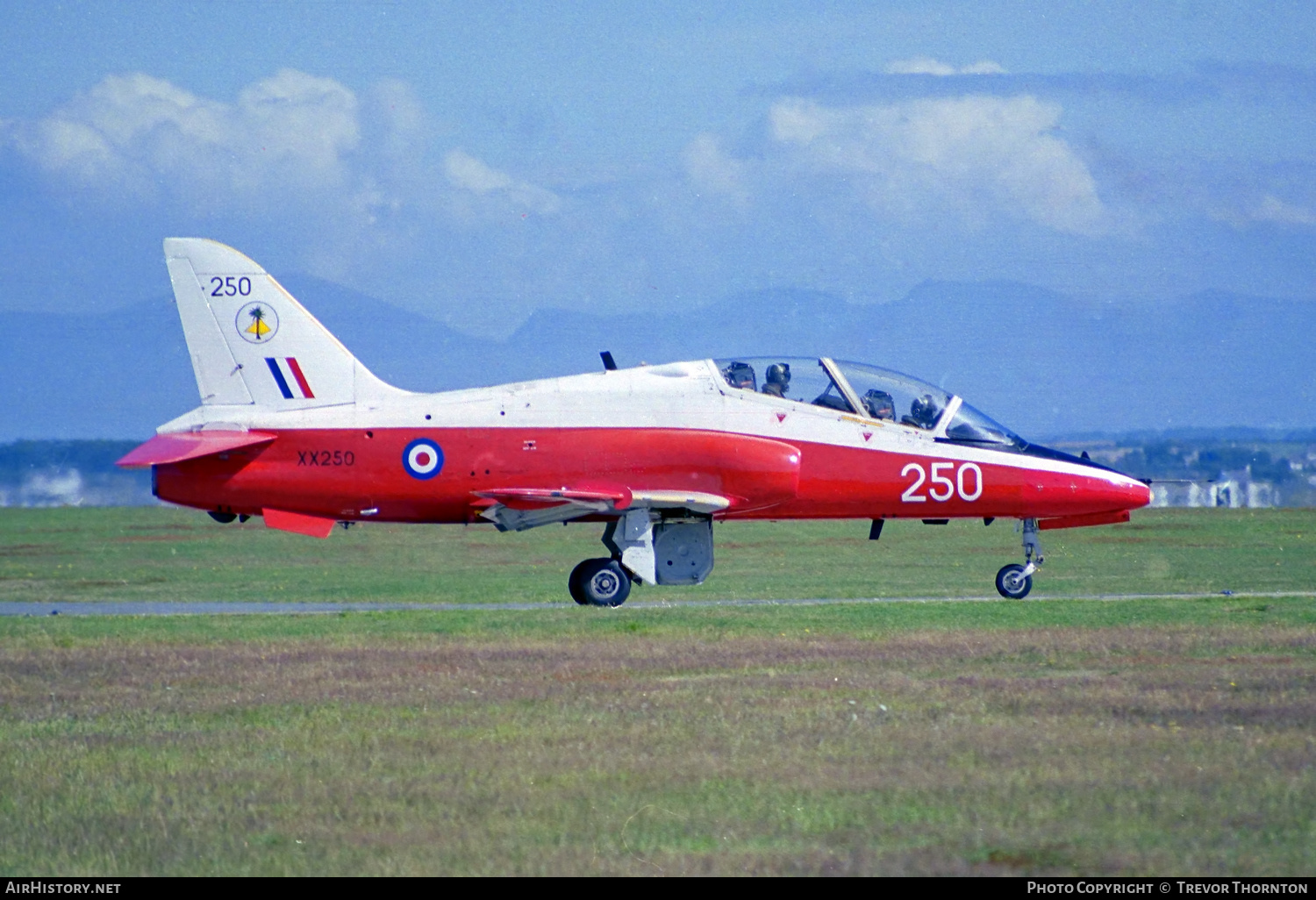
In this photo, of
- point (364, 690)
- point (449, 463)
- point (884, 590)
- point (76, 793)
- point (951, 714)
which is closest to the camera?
point (76, 793)

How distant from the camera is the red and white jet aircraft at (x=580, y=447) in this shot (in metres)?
24.5

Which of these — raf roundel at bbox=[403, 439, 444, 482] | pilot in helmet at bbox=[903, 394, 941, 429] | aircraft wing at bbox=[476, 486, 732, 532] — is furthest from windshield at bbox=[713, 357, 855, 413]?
raf roundel at bbox=[403, 439, 444, 482]

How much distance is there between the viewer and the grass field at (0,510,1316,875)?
364 inches

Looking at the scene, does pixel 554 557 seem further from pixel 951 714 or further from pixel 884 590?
pixel 951 714

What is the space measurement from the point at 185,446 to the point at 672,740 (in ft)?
45.0

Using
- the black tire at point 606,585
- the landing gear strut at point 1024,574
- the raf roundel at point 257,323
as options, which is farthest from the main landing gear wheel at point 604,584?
the landing gear strut at point 1024,574

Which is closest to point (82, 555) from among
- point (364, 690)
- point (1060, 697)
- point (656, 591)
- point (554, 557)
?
point (554, 557)

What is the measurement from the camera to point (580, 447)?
80.5ft

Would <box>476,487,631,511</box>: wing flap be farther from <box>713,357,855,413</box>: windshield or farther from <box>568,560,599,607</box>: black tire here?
<box>713,357,855,413</box>: windshield

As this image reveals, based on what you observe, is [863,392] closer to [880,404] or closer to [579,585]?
[880,404]

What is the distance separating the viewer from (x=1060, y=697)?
14445mm

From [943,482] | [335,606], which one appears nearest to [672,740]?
[943,482]

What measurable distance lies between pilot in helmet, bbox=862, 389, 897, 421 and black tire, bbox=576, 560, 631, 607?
446 cm

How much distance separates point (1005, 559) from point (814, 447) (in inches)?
898
